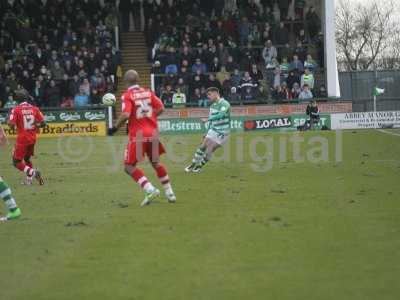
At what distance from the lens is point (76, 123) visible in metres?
36.7

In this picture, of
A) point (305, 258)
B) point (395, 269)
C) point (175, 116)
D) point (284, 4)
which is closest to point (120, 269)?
point (305, 258)

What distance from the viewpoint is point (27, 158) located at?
1719 cm

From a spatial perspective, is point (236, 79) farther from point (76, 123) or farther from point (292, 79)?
point (76, 123)

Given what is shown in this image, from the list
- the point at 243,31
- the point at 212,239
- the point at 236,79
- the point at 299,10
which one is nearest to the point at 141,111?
the point at 212,239

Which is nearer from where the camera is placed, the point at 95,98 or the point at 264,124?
the point at 264,124

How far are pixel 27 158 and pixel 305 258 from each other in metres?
10.2

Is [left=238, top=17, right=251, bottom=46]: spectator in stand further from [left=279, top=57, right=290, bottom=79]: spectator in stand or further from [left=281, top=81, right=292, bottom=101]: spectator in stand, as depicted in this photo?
[left=281, top=81, right=292, bottom=101]: spectator in stand

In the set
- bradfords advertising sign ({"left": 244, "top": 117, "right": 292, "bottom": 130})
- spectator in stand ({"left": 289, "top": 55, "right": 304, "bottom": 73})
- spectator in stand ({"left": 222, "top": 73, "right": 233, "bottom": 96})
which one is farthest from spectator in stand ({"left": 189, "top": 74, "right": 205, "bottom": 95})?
spectator in stand ({"left": 289, "top": 55, "right": 304, "bottom": 73})

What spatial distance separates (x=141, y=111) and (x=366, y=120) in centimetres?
2677

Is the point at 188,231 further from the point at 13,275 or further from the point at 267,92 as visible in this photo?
the point at 267,92

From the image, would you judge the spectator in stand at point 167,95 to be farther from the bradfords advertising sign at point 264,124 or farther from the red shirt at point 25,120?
the red shirt at point 25,120

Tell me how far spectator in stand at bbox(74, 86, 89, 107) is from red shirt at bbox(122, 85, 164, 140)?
2464 cm

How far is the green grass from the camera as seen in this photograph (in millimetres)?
7191

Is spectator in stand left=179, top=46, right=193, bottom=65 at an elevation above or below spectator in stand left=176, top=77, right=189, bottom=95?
above
